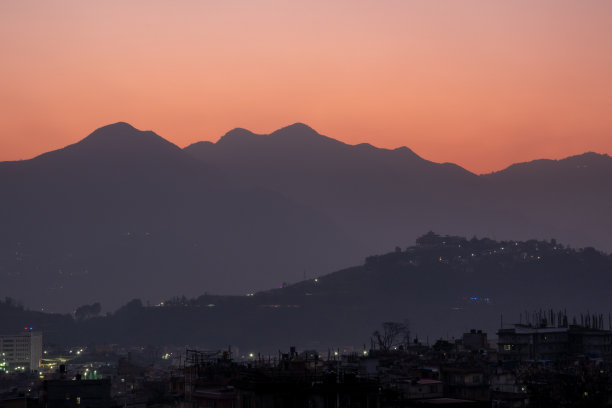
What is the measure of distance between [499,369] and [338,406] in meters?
71.5

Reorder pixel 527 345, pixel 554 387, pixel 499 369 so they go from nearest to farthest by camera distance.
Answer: pixel 554 387, pixel 499 369, pixel 527 345

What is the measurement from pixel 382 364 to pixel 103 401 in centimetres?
3435

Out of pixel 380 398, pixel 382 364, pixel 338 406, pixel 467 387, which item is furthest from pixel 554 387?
pixel 338 406

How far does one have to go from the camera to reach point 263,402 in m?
55.3

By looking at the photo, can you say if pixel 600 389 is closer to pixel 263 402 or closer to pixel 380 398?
pixel 380 398

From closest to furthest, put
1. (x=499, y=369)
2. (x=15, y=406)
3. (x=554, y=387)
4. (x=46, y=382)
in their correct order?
(x=15, y=406), (x=554, y=387), (x=46, y=382), (x=499, y=369)

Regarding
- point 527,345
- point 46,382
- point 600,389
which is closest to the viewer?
point 600,389

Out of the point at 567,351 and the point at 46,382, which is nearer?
the point at 46,382

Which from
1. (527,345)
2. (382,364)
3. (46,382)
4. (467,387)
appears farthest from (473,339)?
(46,382)

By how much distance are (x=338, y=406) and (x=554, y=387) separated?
160 ft

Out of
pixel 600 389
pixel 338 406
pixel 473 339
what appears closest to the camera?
pixel 338 406

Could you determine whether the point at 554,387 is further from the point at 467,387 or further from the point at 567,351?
the point at 567,351

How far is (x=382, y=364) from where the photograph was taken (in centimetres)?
12900

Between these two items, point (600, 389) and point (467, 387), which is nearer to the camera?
point (600, 389)
